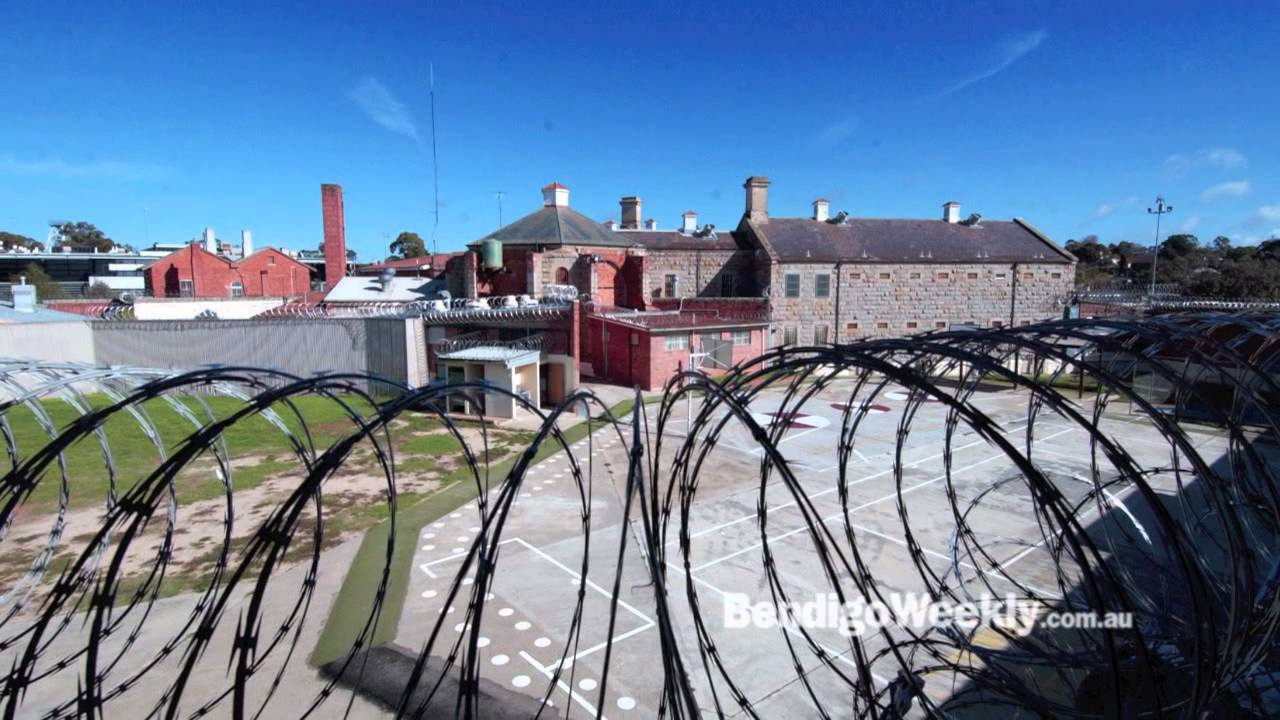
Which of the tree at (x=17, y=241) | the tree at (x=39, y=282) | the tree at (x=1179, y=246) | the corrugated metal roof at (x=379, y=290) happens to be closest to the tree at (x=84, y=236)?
the tree at (x=17, y=241)

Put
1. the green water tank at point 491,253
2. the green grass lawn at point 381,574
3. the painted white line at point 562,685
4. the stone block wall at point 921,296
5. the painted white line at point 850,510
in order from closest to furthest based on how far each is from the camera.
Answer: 1. the painted white line at point 562,685
2. the green grass lawn at point 381,574
3. the painted white line at point 850,510
4. the green water tank at point 491,253
5. the stone block wall at point 921,296

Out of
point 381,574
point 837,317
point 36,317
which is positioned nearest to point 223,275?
point 36,317

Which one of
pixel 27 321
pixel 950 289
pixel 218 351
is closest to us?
pixel 27 321

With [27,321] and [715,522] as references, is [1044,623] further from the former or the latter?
[27,321]

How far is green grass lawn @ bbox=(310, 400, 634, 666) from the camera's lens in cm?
961

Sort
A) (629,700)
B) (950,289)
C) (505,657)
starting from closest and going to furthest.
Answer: (629,700)
(505,657)
(950,289)

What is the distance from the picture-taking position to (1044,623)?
30.0 feet

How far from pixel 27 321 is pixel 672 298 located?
31.1 metres

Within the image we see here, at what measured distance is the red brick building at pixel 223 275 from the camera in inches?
1779

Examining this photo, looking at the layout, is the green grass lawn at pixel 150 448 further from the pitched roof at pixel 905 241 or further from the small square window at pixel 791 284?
the pitched roof at pixel 905 241

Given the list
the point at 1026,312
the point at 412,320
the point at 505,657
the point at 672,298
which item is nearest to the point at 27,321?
the point at 412,320

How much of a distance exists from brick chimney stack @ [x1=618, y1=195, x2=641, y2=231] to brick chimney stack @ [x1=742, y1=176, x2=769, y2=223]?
8142 mm

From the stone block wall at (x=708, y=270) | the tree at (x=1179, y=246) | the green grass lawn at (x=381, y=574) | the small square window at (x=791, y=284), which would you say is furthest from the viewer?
the tree at (x=1179, y=246)

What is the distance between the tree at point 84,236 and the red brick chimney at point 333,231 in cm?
7478
